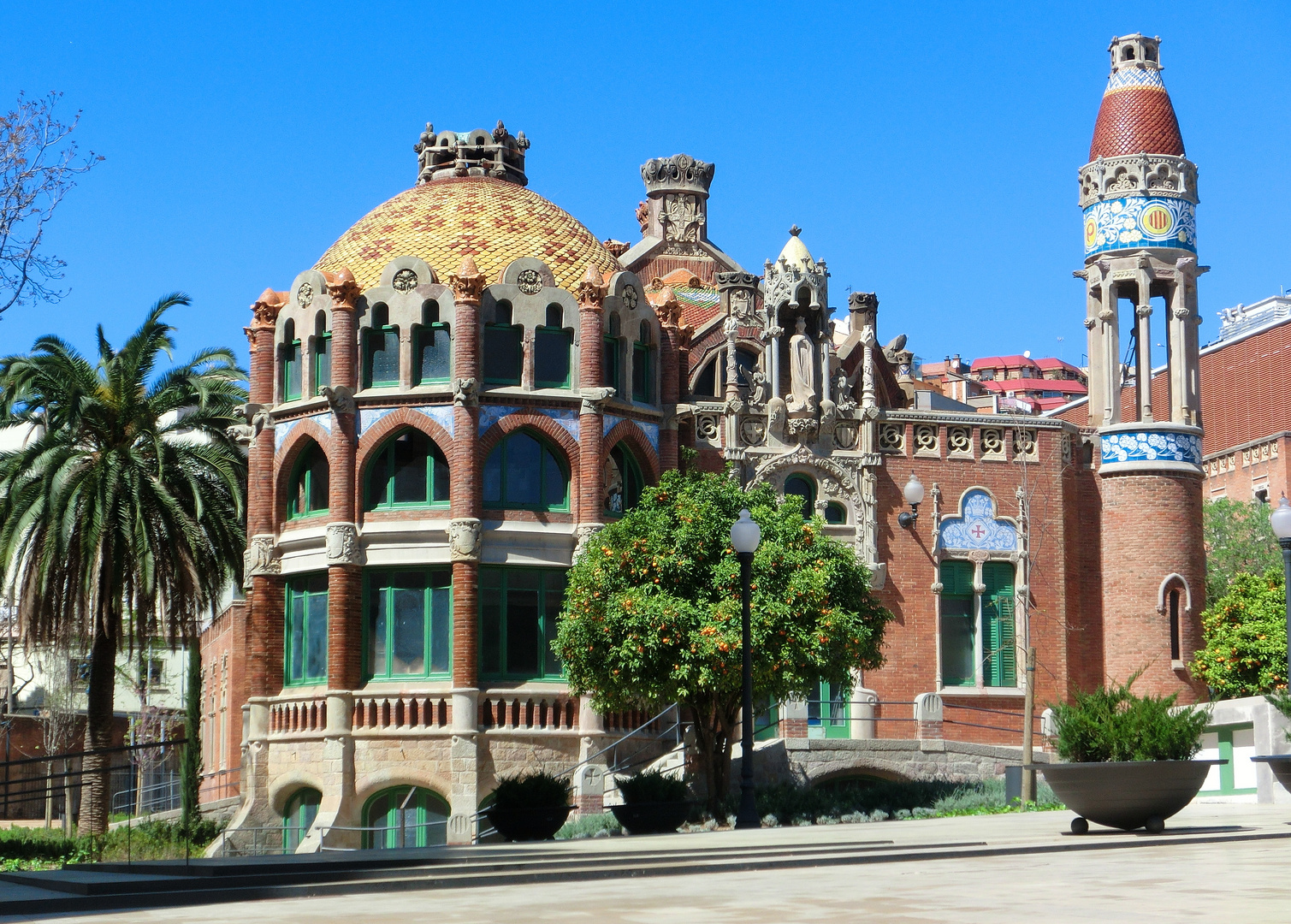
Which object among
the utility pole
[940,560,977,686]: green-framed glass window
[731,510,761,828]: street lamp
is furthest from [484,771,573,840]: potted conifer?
[940,560,977,686]: green-framed glass window

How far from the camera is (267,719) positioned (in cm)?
3544

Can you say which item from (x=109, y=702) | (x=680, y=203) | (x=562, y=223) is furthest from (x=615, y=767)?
(x=680, y=203)

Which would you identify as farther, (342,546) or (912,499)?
(912,499)

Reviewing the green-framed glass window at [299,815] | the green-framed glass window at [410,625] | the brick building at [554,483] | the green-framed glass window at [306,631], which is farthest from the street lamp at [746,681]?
the green-framed glass window at [306,631]

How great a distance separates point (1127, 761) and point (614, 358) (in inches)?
718

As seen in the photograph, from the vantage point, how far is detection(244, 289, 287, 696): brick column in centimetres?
3531

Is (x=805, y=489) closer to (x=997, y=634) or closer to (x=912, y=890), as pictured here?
(x=997, y=634)

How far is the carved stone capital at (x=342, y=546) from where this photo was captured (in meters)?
33.9

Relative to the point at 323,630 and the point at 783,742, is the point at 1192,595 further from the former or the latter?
the point at 323,630

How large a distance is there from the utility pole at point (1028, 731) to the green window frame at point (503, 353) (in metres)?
11.8

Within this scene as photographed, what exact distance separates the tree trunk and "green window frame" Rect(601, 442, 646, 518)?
1018cm

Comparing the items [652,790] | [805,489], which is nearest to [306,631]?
[652,790]

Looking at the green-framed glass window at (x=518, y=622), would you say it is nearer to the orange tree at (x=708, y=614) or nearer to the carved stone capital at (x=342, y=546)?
the orange tree at (x=708, y=614)

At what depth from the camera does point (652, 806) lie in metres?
27.0
